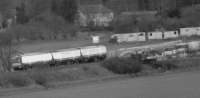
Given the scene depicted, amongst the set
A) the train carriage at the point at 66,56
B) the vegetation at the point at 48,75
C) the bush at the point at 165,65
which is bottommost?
the bush at the point at 165,65

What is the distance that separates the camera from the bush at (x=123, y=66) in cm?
3284

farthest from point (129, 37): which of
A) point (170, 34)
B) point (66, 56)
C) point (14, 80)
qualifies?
point (14, 80)

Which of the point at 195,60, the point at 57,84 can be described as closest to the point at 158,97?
the point at 57,84

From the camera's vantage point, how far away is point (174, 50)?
126 feet

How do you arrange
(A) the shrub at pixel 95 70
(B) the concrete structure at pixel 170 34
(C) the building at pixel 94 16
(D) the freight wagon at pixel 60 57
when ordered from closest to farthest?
(A) the shrub at pixel 95 70 → (D) the freight wagon at pixel 60 57 → (B) the concrete structure at pixel 170 34 → (C) the building at pixel 94 16

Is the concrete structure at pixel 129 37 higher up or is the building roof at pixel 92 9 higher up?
the building roof at pixel 92 9

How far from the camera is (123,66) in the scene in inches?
1292

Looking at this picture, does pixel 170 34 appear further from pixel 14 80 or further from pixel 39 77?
pixel 14 80

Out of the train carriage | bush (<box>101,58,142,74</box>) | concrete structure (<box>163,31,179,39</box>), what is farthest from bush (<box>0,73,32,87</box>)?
concrete structure (<box>163,31,179,39</box>)

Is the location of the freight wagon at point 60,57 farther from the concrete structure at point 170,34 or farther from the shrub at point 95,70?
the concrete structure at point 170,34

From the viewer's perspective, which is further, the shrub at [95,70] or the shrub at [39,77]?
the shrub at [95,70]

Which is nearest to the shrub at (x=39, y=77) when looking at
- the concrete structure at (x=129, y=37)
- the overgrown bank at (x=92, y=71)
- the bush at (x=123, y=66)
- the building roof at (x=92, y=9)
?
the overgrown bank at (x=92, y=71)

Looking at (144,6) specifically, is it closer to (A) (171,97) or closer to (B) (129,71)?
(B) (129,71)

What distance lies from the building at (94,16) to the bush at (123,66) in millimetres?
56153
